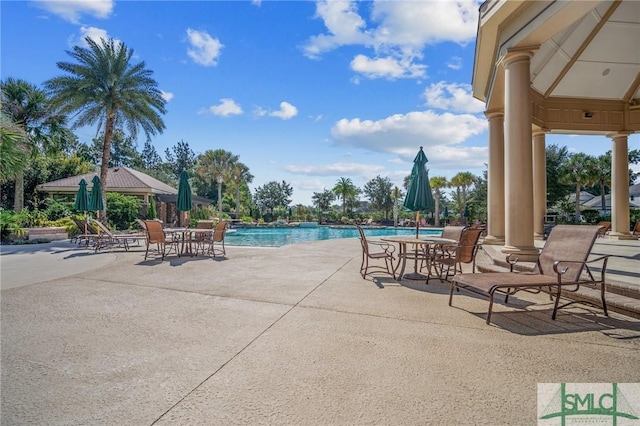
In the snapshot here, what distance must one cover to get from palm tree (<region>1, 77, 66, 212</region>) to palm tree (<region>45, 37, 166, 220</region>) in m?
0.93

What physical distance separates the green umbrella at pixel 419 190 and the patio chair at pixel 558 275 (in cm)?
223

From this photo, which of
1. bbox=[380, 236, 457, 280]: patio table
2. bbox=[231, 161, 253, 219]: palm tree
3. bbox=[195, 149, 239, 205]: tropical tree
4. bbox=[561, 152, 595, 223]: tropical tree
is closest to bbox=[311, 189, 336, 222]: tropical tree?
bbox=[231, 161, 253, 219]: palm tree

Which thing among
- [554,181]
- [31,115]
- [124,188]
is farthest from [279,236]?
[554,181]

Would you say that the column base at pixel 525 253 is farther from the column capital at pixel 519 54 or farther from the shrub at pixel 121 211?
the shrub at pixel 121 211

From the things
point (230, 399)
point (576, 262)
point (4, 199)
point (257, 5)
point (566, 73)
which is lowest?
point (230, 399)

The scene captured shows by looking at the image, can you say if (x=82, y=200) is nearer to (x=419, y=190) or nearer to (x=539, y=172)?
(x=419, y=190)

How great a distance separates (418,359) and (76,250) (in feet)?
36.4

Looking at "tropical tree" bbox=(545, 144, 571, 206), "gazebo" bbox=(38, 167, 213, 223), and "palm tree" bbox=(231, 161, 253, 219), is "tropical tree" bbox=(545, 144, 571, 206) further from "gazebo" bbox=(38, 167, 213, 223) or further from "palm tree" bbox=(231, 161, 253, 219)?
"gazebo" bbox=(38, 167, 213, 223)

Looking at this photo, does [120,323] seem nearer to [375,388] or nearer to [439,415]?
[375,388]

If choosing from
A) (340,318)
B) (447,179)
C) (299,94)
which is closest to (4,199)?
(299,94)

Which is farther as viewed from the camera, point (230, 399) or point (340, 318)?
point (340, 318)

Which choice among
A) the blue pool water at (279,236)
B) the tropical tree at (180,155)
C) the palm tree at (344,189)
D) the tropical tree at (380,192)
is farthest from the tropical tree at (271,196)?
the blue pool water at (279,236)

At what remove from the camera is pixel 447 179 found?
39.0 meters

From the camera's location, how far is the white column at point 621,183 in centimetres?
964
